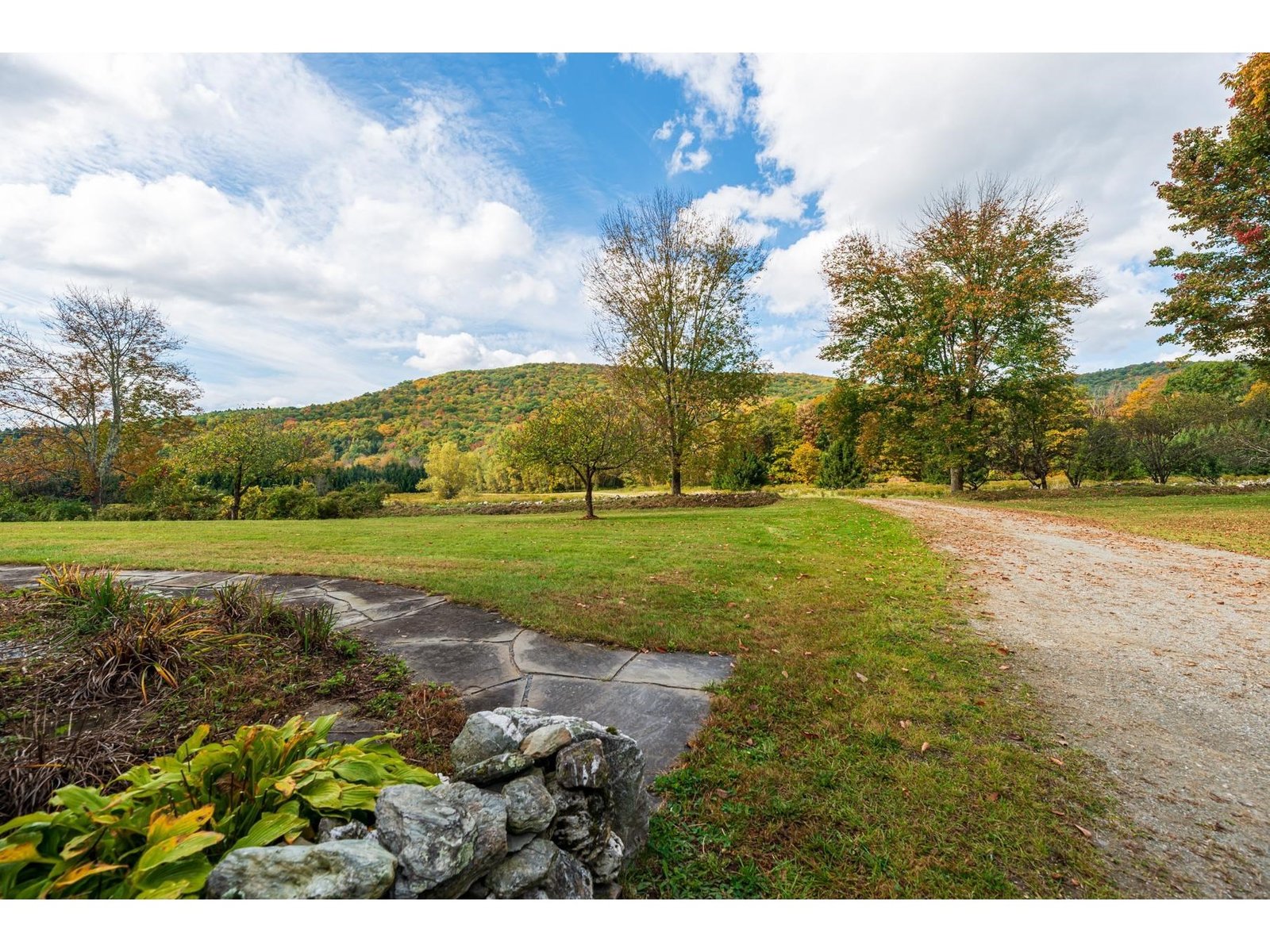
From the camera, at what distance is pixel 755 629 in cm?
423

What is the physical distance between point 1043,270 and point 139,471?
119ft

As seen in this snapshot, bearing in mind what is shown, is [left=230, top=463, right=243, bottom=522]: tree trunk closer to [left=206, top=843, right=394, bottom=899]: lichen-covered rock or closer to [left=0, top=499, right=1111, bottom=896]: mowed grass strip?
[left=0, top=499, right=1111, bottom=896]: mowed grass strip

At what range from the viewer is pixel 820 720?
278 centimetres

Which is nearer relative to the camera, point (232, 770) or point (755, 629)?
point (232, 770)

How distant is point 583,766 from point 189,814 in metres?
1.07

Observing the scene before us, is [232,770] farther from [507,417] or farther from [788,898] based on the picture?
[507,417]

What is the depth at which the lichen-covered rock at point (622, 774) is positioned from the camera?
1788mm

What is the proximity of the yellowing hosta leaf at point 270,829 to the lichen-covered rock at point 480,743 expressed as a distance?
0.53m

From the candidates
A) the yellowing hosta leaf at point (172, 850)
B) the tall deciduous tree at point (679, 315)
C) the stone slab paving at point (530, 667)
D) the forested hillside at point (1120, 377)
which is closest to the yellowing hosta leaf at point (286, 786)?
the yellowing hosta leaf at point (172, 850)

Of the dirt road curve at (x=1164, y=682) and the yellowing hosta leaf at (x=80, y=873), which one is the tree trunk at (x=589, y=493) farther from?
the yellowing hosta leaf at (x=80, y=873)

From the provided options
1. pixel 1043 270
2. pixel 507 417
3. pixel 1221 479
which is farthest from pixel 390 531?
pixel 1221 479

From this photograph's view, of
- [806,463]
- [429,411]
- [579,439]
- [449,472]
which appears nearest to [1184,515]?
[579,439]

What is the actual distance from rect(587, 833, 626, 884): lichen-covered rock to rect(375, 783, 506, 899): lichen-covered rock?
398 millimetres

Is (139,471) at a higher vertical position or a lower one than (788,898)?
Answer: higher
